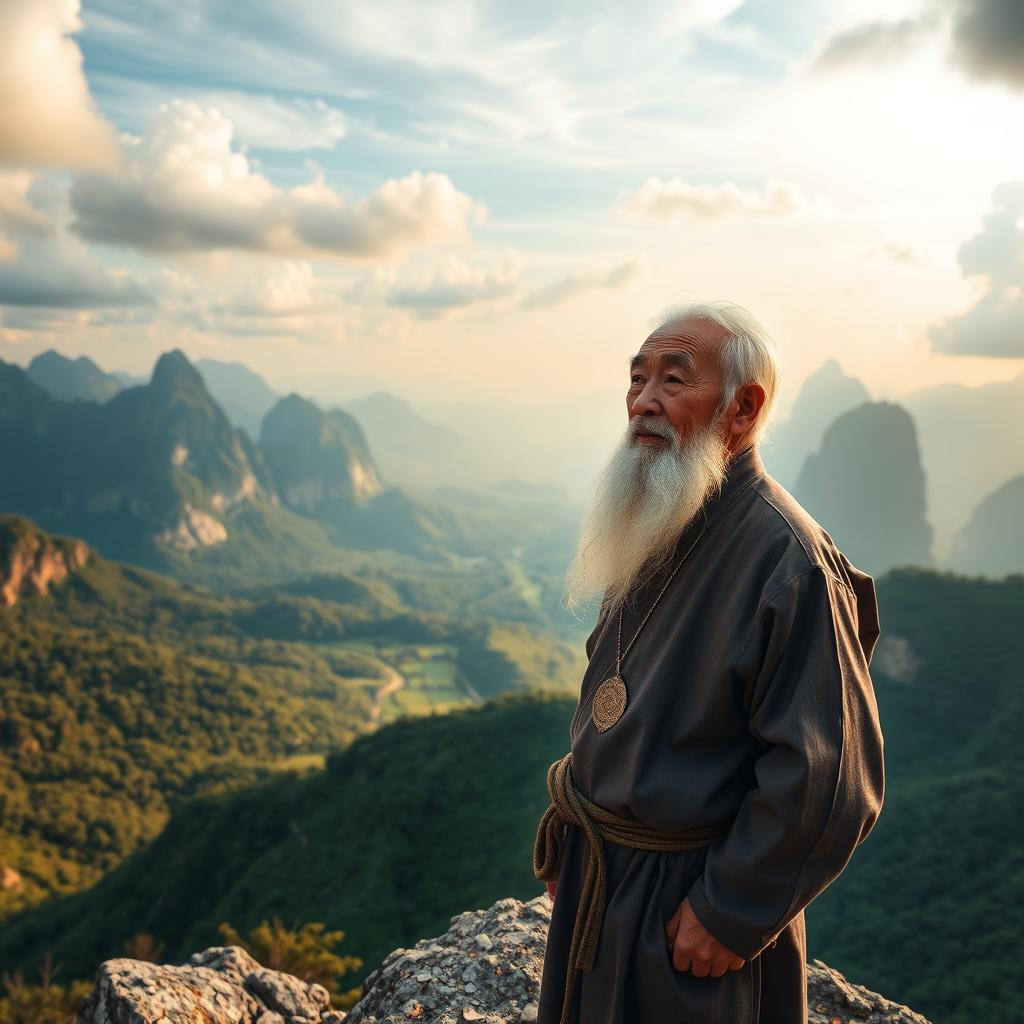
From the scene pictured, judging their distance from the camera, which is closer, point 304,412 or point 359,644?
point 359,644

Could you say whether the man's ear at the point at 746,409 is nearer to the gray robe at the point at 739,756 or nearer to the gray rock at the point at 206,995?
the gray robe at the point at 739,756

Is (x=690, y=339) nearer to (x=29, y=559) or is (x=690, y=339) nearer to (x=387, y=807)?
(x=387, y=807)

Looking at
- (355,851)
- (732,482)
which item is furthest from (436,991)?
(355,851)

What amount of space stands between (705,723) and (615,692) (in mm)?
346

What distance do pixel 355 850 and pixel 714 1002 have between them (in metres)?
31.9

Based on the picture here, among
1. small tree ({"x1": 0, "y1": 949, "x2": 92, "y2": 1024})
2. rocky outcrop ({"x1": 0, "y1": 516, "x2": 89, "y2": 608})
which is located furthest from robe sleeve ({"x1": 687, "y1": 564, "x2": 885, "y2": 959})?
rocky outcrop ({"x1": 0, "y1": 516, "x2": 89, "y2": 608})

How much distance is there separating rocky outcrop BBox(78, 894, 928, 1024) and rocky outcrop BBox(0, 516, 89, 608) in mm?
88369

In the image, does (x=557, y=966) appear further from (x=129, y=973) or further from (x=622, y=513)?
(x=129, y=973)

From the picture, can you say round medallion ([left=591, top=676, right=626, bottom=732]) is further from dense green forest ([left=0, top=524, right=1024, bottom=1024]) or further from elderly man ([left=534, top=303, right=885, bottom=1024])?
dense green forest ([left=0, top=524, right=1024, bottom=1024])

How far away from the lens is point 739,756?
1.95 meters

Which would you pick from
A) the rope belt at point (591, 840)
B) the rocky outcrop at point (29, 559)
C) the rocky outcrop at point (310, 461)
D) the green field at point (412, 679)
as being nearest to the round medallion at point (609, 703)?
the rope belt at point (591, 840)

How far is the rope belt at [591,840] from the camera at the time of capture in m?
2.04

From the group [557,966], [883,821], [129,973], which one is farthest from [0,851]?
[557,966]

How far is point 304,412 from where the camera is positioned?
7461 inches
